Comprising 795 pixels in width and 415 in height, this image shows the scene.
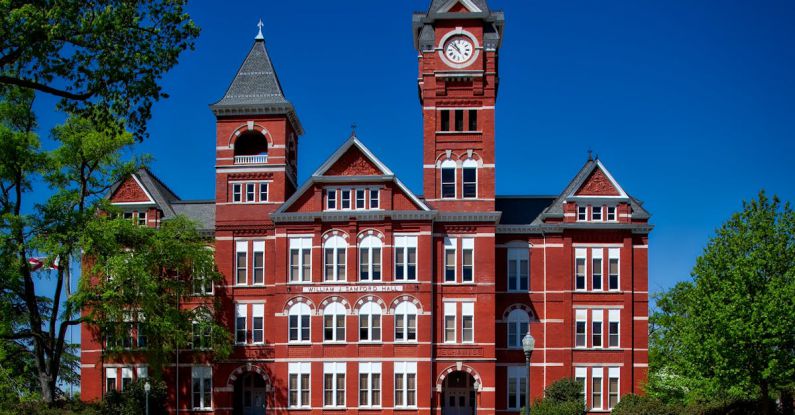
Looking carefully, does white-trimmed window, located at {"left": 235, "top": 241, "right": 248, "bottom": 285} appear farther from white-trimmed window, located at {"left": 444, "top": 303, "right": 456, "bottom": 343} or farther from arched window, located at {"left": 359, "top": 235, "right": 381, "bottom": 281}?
white-trimmed window, located at {"left": 444, "top": 303, "right": 456, "bottom": 343}

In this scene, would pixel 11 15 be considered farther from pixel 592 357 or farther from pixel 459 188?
pixel 592 357

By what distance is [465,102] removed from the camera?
184 ft

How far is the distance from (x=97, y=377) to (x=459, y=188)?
24690 millimetres

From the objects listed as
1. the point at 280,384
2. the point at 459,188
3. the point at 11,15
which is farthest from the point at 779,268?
the point at 11,15

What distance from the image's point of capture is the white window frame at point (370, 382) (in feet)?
176

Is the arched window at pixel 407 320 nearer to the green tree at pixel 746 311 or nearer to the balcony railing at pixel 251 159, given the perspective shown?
the balcony railing at pixel 251 159

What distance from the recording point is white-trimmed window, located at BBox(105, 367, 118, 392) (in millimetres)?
57219

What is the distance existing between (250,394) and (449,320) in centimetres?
1310

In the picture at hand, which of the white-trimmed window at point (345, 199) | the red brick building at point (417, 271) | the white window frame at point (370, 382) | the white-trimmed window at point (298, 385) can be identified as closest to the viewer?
the white window frame at point (370, 382)

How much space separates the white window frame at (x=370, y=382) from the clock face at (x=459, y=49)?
1843 cm

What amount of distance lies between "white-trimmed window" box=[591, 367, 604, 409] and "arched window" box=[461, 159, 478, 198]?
12.5 metres

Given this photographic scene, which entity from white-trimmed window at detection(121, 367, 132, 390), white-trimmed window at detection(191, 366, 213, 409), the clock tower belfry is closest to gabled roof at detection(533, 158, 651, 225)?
the clock tower belfry

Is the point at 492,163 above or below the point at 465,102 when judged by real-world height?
below

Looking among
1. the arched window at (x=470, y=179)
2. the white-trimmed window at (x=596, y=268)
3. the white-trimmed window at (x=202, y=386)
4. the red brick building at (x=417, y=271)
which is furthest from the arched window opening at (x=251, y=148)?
the white-trimmed window at (x=596, y=268)
